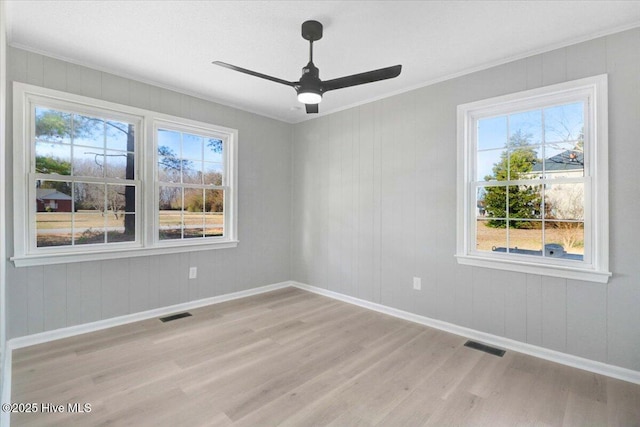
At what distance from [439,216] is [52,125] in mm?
3964

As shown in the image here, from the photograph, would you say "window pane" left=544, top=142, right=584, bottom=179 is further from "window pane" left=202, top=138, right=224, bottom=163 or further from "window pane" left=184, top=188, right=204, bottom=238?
"window pane" left=184, top=188, right=204, bottom=238

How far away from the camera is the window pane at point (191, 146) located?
155 inches

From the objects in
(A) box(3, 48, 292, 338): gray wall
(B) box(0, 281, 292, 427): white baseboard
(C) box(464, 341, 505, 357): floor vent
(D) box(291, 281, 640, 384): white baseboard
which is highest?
(A) box(3, 48, 292, 338): gray wall

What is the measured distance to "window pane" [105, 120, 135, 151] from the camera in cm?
334

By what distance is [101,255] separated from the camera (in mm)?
3217

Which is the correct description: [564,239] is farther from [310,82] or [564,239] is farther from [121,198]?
[121,198]

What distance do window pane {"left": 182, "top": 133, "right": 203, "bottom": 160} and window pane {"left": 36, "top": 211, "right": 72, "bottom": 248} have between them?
1.41 metres

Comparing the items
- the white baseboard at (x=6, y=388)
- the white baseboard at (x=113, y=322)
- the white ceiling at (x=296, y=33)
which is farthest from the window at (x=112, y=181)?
the white baseboard at (x=6, y=388)

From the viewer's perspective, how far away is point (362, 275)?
4129 mm

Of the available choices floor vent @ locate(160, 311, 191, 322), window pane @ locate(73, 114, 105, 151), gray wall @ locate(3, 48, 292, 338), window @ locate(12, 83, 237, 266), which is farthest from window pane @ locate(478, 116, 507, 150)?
window pane @ locate(73, 114, 105, 151)

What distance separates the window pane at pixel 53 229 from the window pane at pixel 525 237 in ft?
14.2

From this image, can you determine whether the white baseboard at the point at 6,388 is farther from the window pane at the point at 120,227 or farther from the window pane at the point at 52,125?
the window pane at the point at 52,125

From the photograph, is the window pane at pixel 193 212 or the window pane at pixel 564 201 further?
the window pane at pixel 193 212

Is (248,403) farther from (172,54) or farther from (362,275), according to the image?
(172,54)
